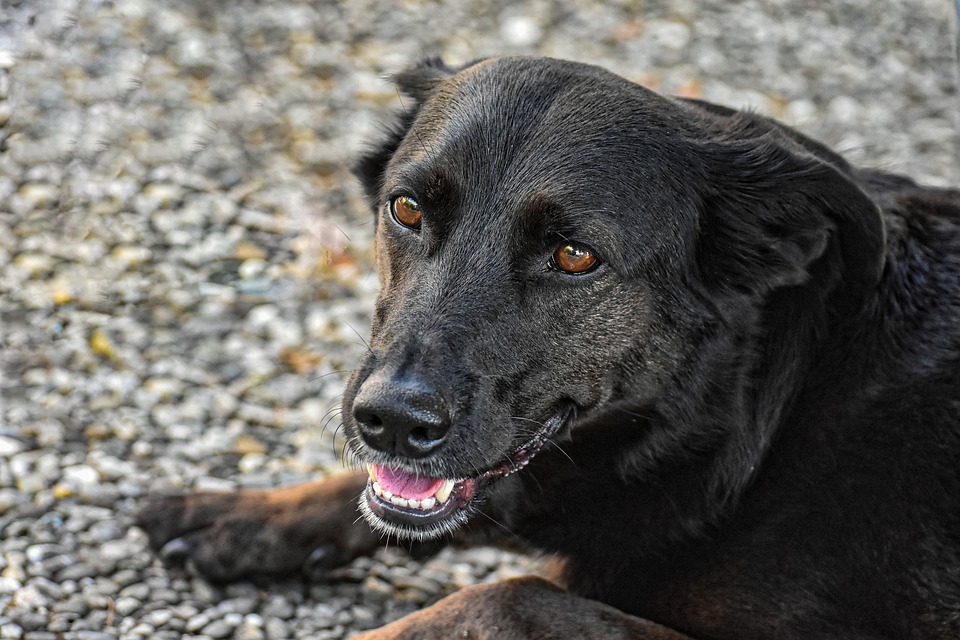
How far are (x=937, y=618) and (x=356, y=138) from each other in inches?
175

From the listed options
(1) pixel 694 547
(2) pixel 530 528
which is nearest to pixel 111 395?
(2) pixel 530 528

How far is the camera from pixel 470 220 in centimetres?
295

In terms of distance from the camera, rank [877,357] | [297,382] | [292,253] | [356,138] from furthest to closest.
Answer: [356,138] < [292,253] < [297,382] < [877,357]

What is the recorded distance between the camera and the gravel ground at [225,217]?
150 inches

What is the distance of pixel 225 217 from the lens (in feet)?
18.6

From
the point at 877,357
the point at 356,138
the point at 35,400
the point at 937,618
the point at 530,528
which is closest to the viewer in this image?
the point at 937,618

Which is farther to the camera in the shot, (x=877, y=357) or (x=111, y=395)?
(x=111, y=395)

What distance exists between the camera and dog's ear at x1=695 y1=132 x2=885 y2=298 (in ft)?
9.75

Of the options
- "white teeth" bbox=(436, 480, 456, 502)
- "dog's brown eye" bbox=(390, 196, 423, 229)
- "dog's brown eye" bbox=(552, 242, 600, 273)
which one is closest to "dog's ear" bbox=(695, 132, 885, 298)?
"dog's brown eye" bbox=(552, 242, 600, 273)

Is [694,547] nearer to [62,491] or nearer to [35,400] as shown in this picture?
[62,491]

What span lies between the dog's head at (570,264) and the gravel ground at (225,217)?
1.12m

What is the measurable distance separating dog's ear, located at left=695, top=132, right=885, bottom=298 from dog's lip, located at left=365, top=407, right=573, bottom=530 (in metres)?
0.61

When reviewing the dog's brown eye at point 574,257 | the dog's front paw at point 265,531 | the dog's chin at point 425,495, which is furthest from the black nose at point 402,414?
the dog's front paw at point 265,531

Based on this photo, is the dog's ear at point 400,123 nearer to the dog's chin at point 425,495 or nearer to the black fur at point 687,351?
the black fur at point 687,351
